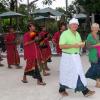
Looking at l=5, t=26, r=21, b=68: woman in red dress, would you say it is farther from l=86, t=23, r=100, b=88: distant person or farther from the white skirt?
the white skirt

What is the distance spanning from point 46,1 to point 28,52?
24032 millimetres

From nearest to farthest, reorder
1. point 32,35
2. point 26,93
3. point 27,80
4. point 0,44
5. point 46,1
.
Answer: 1. point 26,93
2. point 32,35
3. point 27,80
4. point 0,44
5. point 46,1

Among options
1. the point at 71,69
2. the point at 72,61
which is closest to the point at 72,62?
the point at 72,61

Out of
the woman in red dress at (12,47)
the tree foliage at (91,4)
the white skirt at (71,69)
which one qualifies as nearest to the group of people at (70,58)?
the white skirt at (71,69)

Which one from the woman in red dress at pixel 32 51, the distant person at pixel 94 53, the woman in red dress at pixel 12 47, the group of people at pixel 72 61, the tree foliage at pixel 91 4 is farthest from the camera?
the tree foliage at pixel 91 4

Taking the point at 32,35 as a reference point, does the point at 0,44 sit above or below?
below

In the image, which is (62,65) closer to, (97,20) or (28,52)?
(28,52)

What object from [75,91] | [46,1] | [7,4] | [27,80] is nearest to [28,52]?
[27,80]

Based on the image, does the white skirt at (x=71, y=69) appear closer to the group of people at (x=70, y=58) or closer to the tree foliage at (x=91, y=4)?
the group of people at (x=70, y=58)

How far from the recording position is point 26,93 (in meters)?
9.34

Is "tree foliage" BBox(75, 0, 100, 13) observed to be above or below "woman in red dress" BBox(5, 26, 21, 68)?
above

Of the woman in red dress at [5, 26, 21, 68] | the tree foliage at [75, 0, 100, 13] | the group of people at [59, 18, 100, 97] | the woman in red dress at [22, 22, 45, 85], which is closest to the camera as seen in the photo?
the group of people at [59, 18, 100, 97]

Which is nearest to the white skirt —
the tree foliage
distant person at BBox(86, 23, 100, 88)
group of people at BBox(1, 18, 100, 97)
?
group of people at BBox(1, 18, 100, 97)

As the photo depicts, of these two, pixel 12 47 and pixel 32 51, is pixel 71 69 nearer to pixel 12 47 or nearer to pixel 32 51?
pixel 32 51
